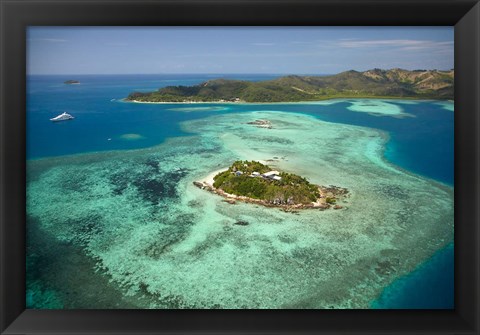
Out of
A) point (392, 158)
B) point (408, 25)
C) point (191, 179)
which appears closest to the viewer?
point (408, 25)

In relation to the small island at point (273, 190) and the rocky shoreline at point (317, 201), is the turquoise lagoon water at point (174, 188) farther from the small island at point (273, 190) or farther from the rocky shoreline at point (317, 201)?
the small island at point (273, 190)

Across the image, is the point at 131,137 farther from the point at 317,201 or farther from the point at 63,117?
the point at 317,201

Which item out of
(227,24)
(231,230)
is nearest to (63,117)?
(231,230)

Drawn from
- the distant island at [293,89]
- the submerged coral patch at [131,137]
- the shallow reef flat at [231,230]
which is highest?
the distant island at [293,89]

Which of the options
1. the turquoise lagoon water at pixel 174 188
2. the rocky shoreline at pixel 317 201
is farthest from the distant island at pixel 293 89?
the rocky shoreline at pixel 317 201
